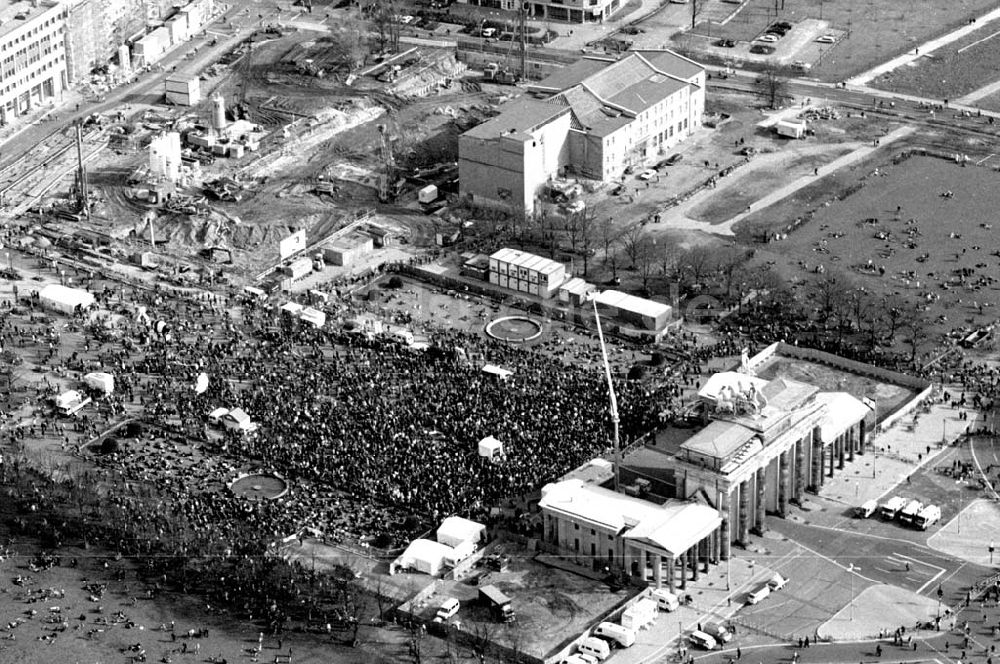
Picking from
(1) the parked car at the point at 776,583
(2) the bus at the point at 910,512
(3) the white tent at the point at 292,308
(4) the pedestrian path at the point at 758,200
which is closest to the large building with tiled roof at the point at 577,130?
(4) the pedestrian path at the point at 758,200

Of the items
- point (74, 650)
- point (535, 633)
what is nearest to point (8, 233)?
point (74, 650)

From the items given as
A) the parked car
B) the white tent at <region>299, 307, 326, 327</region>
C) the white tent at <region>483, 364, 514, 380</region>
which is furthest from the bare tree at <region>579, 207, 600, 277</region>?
A: the parked car

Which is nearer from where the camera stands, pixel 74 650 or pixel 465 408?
pixel 74 650

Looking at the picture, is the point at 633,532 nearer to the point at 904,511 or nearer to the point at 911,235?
the point at 904,511

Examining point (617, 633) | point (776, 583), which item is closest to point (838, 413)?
point (776, 583)

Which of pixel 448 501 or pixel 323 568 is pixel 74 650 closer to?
pixel 323 568

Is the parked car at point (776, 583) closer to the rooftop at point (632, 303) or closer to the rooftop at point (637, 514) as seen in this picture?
the rooftop at point (637, 514)

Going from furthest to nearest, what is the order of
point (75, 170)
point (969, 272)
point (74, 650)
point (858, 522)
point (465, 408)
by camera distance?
point (75, 170)
point (969, 272)
point (465, 408)
point (858, 522)
point (74, 650)

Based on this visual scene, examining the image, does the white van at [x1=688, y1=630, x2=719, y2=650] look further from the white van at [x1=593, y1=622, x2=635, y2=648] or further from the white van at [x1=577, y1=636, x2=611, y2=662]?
the white van at [x1=577, y1=636, x2=611, y2=662]
